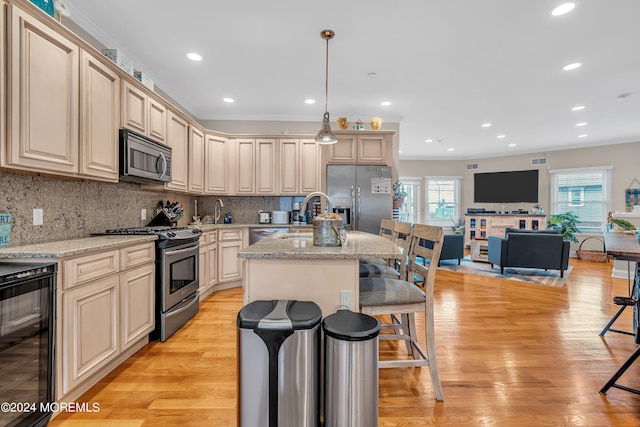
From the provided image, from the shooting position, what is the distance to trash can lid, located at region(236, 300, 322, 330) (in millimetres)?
1264

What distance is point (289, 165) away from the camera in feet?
14.7

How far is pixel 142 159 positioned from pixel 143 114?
45cm

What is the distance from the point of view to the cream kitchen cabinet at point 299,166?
4.47 m

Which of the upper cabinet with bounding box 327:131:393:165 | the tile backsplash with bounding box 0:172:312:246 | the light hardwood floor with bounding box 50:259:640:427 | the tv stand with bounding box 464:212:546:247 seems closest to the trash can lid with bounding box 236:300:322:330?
the light hardwood floor with bounding box 50:259:640:427

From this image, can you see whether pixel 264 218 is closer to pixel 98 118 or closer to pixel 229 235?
pixel 229 235

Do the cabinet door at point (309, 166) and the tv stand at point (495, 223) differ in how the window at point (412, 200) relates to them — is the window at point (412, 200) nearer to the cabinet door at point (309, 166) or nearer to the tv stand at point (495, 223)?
the tv stand at point (495, 223)

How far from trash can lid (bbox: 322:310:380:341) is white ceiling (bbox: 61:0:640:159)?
7.51ft

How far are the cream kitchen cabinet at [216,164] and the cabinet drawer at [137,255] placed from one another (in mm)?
1903

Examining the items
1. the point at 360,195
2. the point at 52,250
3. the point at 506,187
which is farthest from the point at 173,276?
the point at 506,187

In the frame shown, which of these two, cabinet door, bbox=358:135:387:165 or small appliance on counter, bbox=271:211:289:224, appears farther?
small appliance on counter, bbox=271:211:289:224

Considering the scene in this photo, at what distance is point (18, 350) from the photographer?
1.39 meters

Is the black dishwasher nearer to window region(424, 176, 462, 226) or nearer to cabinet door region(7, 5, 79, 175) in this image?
cabinet door region(7, 5, 79, 175)

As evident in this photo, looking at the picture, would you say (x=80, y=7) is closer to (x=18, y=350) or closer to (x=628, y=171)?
(x=18, y=350)

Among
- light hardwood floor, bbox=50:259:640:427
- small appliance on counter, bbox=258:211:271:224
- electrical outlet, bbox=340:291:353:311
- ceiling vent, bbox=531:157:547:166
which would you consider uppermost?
ceiling vent, bbox=531:157:547:166
